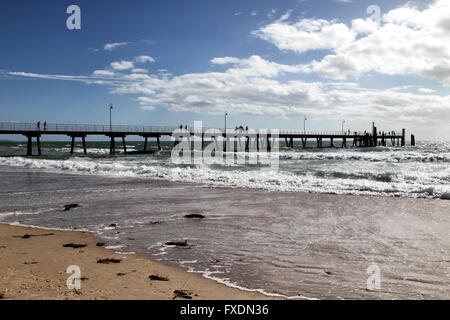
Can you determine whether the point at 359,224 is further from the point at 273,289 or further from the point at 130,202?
the point at 130,202

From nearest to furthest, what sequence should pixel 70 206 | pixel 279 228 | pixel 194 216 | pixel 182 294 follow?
pixel 182 294 → pixel 279 228 → pixel 194 216 → pixel 70 206

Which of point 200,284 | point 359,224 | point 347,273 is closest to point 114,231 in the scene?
point 200,284

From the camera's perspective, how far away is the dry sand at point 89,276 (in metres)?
4.09

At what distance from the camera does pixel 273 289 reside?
14.5 feet

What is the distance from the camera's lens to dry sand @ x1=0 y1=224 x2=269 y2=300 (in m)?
4.09

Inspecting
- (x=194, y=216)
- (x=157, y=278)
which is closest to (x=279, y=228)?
(x=194, y=216)

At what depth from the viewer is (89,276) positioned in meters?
4.68

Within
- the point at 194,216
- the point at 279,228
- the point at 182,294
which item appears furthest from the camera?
the point at 194,216

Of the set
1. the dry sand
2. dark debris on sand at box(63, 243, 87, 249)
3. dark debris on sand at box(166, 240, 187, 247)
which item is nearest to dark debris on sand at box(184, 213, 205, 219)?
dark debris on sand at box(166, 240, 187, 247)

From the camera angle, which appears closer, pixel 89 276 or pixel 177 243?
pixel 89 276

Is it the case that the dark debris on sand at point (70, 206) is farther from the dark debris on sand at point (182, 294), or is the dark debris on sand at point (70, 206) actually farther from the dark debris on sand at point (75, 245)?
the dark debris on sand at point (182, 294)

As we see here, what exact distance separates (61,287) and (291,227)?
4.99 metres

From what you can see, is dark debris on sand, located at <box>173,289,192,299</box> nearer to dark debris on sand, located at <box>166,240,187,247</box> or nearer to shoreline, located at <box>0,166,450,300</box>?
shoreline, located at <box>0,166,450,300</box>

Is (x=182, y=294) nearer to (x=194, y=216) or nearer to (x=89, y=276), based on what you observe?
(x=89, y=276)
